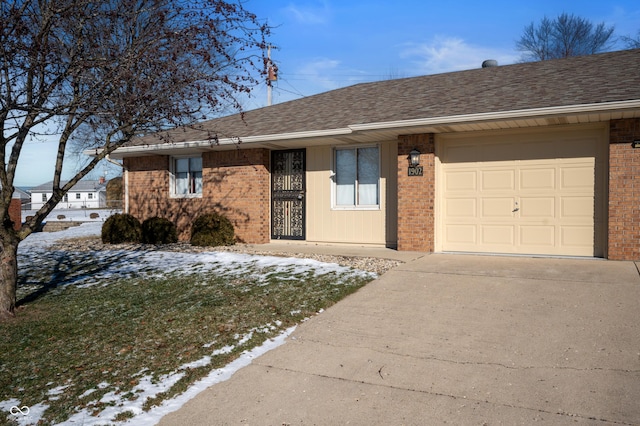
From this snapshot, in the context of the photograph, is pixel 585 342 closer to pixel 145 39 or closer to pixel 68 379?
pixel 68 379

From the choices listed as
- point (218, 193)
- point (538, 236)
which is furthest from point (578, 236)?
point (218, 193)

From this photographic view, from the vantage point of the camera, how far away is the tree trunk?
6871 millimetres

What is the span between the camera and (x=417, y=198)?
10789 mm

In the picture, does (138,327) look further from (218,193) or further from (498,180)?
(218,193)

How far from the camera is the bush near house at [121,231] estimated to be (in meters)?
14.0

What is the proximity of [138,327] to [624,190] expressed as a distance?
8068 mm

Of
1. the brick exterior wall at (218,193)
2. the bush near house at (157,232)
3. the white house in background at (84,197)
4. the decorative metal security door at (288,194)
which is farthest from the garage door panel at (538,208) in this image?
the white house in background at (84,197)

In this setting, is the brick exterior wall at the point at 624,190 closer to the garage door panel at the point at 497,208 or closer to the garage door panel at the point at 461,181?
the garage door panel at the point at 497,208

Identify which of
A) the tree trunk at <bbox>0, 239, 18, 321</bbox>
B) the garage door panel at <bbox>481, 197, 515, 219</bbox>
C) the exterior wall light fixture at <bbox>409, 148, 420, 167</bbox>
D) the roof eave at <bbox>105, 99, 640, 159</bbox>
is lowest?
the tree trunk at <bbox>0, 239, 18, 321</bbox>

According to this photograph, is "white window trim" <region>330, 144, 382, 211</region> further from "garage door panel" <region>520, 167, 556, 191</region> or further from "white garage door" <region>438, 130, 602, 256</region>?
"garage door panel" <region>520, 167, 556, 191</region>

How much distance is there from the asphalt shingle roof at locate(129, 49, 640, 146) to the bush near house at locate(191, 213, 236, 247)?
2.18 meters

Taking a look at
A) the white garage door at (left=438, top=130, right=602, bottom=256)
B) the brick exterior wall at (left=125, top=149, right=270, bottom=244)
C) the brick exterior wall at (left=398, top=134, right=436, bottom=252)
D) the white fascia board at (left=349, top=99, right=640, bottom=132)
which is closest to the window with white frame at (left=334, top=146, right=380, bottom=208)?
the brick exterior wall at (left=398, top=134, right=436, bottom=252)

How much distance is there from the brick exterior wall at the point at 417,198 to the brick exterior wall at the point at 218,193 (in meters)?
3.89

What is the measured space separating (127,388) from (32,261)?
8.35 metres
